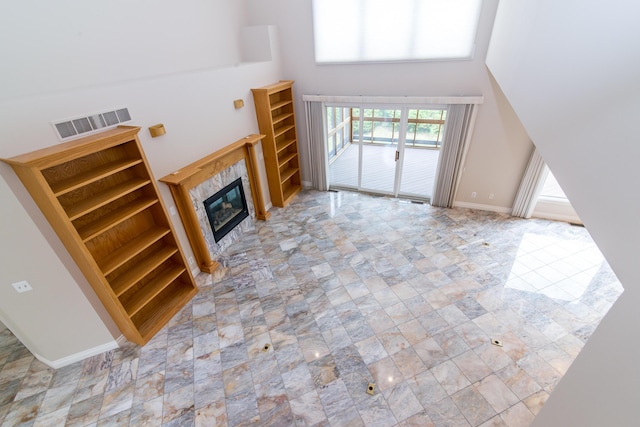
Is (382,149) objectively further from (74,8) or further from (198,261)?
(74,8)

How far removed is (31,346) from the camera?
10.9 feet

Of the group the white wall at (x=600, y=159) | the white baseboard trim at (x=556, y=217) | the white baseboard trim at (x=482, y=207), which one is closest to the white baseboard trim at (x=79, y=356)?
the white wall at (x=600, y=159)

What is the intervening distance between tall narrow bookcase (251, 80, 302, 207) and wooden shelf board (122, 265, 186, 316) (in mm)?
2820

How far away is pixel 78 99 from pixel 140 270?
2.05m

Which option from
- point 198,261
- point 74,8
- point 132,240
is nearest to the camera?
point 74,8

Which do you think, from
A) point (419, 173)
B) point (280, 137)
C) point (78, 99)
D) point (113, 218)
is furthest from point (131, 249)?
point (419, 173)

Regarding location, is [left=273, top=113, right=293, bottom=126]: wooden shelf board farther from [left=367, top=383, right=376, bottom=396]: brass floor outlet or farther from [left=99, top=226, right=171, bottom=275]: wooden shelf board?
[left=367, top=383, right=376, bottom=396]: brass floor outlet

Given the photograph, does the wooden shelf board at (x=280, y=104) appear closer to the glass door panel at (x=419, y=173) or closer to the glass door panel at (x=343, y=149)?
the glass door panel at (x=343, y=149)

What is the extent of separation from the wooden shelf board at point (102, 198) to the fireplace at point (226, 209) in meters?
1.29

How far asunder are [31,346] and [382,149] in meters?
7.78

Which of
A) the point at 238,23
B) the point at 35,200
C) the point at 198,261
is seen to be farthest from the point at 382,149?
the point at 35,200

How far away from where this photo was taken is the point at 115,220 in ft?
9.93

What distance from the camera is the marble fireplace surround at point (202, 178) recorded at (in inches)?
154

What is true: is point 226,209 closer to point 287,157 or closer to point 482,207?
point 287,157
